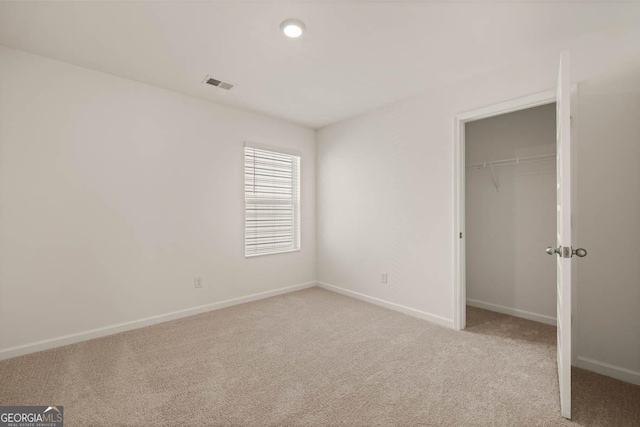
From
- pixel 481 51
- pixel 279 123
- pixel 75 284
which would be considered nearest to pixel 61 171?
pixel 75 284

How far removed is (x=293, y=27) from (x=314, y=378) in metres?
2.51

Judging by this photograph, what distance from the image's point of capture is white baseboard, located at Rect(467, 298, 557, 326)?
309 cm

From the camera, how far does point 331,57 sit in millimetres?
2506

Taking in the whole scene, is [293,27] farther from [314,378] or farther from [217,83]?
[314,378]

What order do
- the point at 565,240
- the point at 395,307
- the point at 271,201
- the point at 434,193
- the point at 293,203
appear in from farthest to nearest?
the point at 293,203, the point at 271,201, the point at 395,307, the point at 434,193, the point at 565,240

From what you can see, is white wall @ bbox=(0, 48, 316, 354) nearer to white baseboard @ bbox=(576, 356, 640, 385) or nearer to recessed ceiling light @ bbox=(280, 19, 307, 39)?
recessed ceiling light @ bbox=(280, 19, 307, 39)

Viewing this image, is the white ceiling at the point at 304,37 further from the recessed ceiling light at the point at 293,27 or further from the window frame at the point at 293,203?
the window frame at the point at 293,203

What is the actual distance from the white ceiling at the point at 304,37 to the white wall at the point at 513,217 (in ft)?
3.42

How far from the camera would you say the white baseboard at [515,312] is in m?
3.09

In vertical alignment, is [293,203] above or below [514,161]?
below

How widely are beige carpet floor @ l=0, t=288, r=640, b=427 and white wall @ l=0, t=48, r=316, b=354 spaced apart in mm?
403

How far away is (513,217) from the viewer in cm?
336

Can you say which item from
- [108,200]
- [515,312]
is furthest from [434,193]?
[108,200]

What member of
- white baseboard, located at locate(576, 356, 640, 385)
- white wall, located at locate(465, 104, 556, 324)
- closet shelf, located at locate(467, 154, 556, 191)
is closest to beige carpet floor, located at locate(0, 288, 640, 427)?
white baseboard, located at locate(576, 356, 640, 385)
